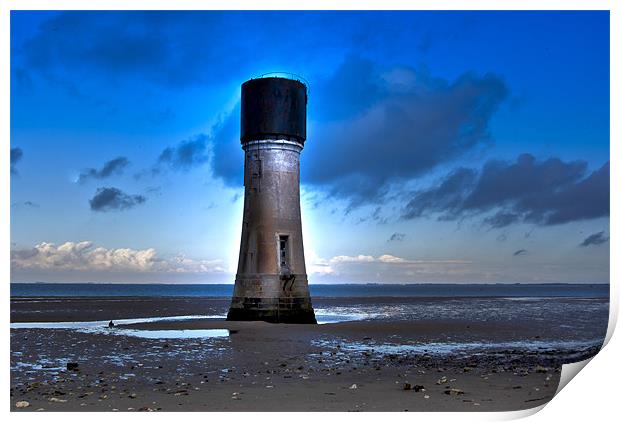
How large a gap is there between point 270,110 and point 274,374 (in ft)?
54.5

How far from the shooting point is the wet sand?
1212 centimetres

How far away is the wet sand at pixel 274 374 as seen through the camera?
1212 cm

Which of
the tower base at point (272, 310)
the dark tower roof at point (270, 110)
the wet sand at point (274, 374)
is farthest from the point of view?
the dark tower roof at point (270, 110)

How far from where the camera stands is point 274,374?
15.8 meters

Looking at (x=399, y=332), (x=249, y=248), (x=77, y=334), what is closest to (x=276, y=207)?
(x=249, y=248)

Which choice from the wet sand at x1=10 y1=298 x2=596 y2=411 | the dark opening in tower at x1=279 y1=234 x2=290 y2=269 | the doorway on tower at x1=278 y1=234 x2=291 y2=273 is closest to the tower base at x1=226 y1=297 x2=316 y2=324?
the doorway on tower at x1=278 y1=234 x2=291 y2=273

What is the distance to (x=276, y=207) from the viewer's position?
30438mm

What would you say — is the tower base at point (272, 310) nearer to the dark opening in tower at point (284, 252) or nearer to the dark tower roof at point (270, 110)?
the dark opening in tower at point (284, 252)

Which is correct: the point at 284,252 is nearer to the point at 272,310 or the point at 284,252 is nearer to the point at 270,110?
the point at 272,310

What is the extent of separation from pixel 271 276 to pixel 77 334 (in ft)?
27.4

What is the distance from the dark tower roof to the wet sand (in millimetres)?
8989

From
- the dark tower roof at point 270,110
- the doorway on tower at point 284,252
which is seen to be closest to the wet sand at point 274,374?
the doorway on tower at point 284,252

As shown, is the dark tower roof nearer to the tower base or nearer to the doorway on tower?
the doorway on tower

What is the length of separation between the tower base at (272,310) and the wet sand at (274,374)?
2.90 m
